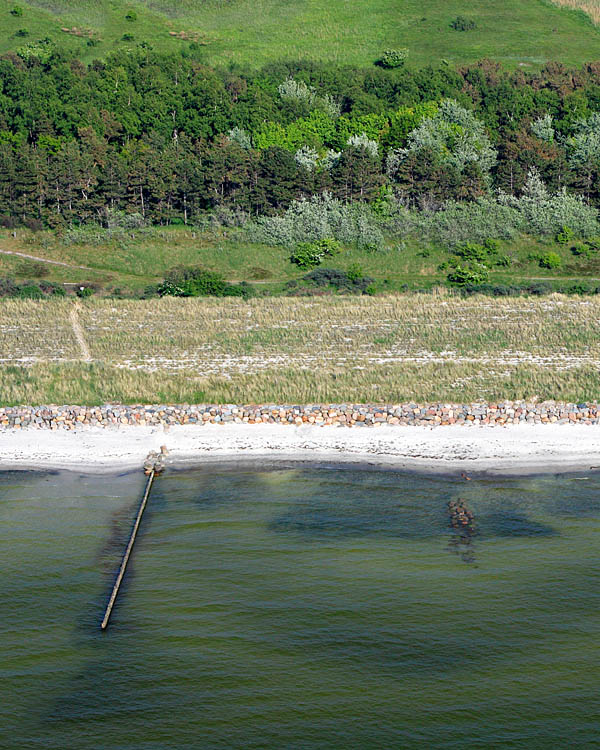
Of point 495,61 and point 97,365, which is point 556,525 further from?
point 495,61

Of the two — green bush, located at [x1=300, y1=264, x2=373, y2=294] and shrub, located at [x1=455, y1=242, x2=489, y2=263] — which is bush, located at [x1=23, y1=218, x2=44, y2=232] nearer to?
green bush, located at [x1=300, y1=264, x2=373, y2=294]

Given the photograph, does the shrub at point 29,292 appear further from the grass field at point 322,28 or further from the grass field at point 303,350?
the grass field at point 322,28

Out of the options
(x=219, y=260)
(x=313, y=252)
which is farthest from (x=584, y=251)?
(x=219, y=260)

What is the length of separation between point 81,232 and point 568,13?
8723 centimetres

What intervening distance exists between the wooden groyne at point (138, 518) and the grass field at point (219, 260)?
39.5 m

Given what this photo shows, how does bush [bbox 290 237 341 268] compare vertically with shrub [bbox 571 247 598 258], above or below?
below

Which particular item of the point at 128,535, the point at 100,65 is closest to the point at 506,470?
the point at 128,535

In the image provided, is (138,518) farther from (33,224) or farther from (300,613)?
(33,224)

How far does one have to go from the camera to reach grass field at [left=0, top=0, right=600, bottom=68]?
118000mm

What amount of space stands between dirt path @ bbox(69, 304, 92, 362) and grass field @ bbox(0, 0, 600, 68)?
222 feet

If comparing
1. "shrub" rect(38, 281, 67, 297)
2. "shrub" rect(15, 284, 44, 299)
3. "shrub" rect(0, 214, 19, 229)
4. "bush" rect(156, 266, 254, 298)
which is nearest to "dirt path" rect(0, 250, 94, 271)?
"shrub" rect(0, 214, 19, 229)

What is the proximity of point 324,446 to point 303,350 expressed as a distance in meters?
14.7

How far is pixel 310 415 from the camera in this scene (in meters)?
34.3

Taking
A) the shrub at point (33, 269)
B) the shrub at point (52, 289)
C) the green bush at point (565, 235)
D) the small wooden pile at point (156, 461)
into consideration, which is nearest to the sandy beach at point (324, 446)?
the small wooden pile at point (156, 461)
